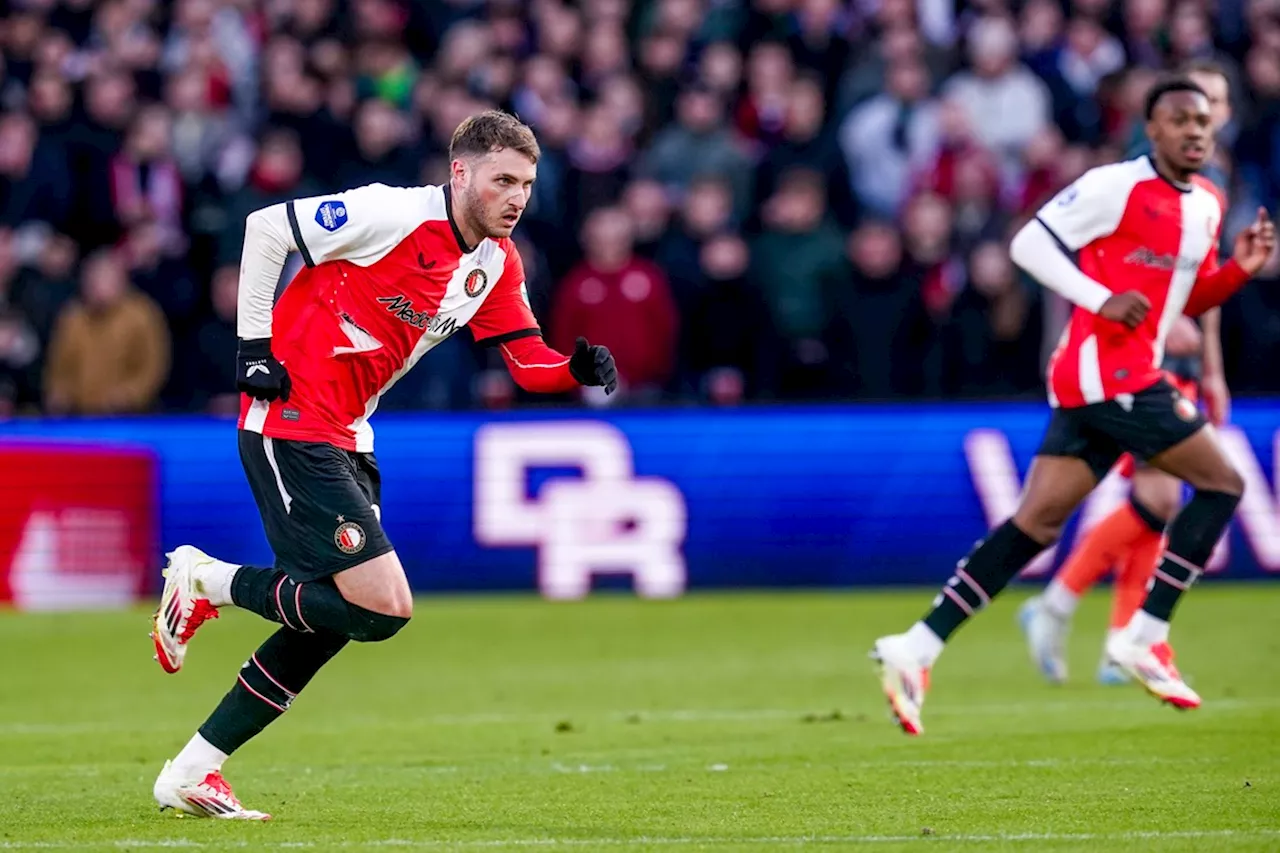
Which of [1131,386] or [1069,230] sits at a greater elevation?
[1069,230]

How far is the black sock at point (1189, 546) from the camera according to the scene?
9789 mm

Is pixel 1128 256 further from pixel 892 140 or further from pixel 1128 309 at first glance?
pixel 892 140

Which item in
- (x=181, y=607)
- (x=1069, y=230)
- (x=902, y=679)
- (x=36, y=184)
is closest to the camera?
(x=181, y=607)

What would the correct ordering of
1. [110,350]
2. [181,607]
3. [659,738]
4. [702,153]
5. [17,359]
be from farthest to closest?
[17,359] → [702,153] → [110,350] → [659,738] → [181,607]

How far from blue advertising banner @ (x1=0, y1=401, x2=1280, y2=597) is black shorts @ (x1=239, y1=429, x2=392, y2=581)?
8.86 metres

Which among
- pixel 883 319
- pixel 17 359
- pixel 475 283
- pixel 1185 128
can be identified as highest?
pixel 1185 128

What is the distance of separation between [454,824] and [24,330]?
12.6 metres

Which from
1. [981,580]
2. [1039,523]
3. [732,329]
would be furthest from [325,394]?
[732,329]

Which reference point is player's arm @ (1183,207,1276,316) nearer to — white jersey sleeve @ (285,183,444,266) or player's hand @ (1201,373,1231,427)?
player's hand @ (1201,373,1231,427)

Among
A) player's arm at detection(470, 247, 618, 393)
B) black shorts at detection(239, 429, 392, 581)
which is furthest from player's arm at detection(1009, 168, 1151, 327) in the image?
black shorts at detection(239, 429, 392, 581)

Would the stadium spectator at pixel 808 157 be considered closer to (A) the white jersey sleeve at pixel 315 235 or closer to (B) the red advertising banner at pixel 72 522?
(B) the red advertising banner at pixel 72 522

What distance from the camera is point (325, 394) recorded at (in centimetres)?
761

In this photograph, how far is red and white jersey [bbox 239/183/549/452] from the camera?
7.55 m

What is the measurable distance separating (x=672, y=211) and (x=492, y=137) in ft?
34.0
